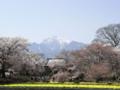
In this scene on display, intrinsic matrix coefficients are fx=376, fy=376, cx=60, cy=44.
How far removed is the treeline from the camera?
60656 mm

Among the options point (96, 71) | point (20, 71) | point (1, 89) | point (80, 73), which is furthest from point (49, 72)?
point (1, 89)

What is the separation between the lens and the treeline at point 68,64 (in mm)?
60656

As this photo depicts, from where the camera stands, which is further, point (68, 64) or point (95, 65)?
point (68, 64)

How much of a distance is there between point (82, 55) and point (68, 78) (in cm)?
517

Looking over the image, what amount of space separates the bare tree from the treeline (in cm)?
1351

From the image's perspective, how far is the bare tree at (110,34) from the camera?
8312 cm

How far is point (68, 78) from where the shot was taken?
64.9m

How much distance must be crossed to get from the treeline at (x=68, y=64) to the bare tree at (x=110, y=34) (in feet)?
44.3

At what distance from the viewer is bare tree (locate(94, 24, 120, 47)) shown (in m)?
83.1

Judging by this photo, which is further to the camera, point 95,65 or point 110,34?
point 110,34

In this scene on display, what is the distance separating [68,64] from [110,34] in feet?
59.9

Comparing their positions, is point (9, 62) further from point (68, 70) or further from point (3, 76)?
point (68, 70)

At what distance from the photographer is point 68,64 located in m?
70.6

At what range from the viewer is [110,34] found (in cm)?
8475
